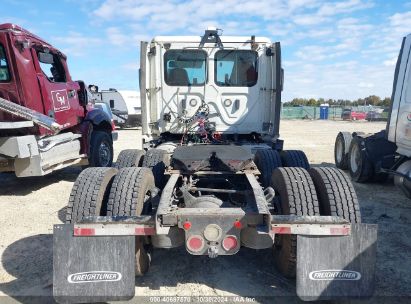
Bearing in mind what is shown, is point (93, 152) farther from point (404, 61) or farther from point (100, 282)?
point (404, 61)

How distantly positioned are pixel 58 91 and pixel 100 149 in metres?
1.96

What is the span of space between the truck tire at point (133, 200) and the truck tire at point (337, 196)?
5.41 feet

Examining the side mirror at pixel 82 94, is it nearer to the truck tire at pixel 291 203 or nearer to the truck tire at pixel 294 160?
the truck tire at pixel 294 160

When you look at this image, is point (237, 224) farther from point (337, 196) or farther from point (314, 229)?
point (337, 196)

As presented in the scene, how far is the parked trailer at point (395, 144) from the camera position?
575cm

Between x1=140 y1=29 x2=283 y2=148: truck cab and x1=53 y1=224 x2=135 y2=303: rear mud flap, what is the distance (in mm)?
3535

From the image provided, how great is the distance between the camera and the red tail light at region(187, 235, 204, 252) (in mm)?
2830

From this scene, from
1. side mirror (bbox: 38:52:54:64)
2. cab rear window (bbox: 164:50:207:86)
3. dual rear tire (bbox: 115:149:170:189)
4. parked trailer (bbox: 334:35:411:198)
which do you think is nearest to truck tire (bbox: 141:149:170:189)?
dual rear tire (bbox: 115:149:170:189)

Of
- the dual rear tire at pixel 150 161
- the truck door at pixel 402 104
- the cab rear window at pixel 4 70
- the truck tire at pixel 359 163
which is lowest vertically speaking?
the truck tire at pixel 359 163

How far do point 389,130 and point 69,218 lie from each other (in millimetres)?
5390

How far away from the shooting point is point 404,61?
594 cm

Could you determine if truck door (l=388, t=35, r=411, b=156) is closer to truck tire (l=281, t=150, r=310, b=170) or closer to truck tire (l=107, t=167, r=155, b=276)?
truck tire (l=281, t=150, r=310, b=170)

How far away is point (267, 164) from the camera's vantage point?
481 cm

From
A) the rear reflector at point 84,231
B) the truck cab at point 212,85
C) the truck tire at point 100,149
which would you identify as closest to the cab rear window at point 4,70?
the truck cab at point 212,85
